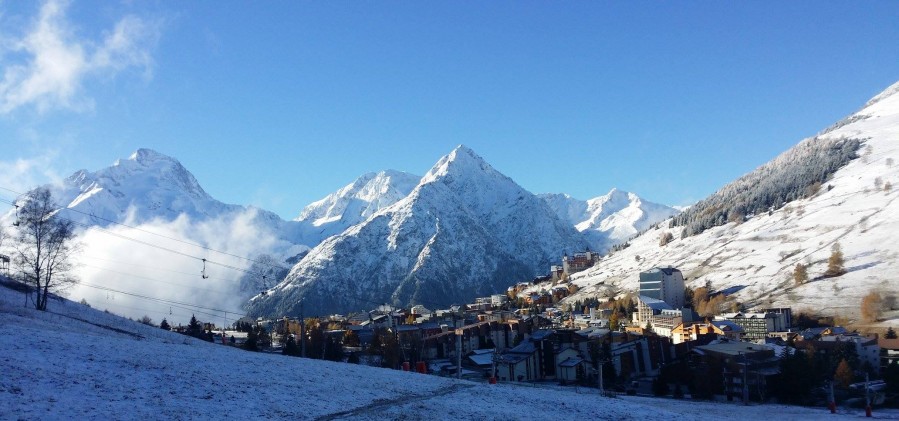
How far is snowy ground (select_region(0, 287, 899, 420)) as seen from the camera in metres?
24.3

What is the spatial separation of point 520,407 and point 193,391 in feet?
63.6

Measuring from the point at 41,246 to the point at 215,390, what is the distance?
44131mm

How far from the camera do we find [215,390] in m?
29.1

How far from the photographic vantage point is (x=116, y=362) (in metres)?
31.3

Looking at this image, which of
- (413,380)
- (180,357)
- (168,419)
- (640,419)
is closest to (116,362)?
(180,357)

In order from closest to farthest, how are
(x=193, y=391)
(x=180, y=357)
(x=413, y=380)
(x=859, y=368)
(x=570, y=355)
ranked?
1. (x=193, y=391)
2. (x=180, y=357)
3. (x=413, y=380)
4. (x=859, y=368)
5. (x=570, y=355)

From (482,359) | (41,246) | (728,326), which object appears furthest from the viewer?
(728,326)

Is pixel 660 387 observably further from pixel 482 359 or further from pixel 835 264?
pixel 835 264

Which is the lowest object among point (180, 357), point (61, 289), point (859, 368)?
point (859, 368)

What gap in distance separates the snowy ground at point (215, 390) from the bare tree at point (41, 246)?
13.3 meters

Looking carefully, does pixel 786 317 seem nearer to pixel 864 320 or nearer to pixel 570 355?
pixel 864 320

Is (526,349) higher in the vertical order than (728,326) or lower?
lower

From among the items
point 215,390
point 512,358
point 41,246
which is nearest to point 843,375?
point 512,358

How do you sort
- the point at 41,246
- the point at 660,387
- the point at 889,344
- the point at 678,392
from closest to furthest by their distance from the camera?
the point at 41,246 → the point at 678,392 → the point at 660,387 → the point at 889,344
